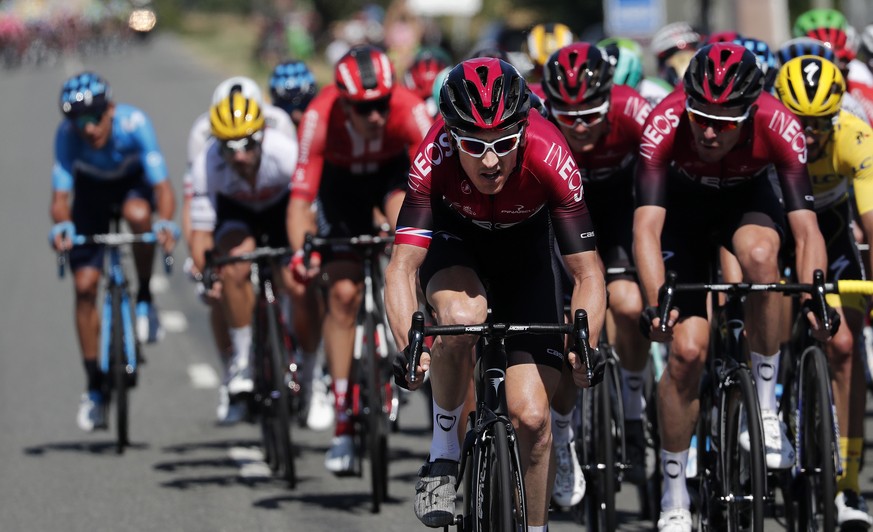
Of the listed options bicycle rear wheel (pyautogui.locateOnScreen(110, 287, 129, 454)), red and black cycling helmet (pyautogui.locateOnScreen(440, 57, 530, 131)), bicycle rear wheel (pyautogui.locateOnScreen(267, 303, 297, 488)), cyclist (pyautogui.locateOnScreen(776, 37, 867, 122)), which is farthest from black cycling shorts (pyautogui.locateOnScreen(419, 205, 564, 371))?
bicycle rear wheel (pyautogui.locateOnScreen(110, 287, 129, 454))

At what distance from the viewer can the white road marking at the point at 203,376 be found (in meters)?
12.8

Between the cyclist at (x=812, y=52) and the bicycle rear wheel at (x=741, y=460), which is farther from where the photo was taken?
the cyclist at (x=812, y=52)

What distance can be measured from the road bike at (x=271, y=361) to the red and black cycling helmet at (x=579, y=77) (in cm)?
217

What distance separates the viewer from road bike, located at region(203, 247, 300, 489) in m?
8.94

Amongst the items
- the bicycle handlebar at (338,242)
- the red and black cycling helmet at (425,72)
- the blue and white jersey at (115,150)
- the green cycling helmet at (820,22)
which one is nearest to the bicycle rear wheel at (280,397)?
the bicycle handlebar at (338,242)

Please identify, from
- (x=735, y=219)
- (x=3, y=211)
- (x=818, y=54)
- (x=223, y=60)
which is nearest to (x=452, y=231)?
(x=735, y=219)

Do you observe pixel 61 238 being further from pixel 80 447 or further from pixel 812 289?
pixel 812 289

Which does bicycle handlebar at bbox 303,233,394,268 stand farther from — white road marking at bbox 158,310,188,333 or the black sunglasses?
white road marking at bbox 158,310,188,333

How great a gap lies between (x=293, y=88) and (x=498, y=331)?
621 cm

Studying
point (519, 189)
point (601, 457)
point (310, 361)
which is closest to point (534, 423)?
point (519, 189)

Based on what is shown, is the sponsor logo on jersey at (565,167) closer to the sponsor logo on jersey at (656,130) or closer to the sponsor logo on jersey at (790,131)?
the sponsor logo on jersey at (656,130)

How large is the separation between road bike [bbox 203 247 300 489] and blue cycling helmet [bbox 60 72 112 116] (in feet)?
4.96

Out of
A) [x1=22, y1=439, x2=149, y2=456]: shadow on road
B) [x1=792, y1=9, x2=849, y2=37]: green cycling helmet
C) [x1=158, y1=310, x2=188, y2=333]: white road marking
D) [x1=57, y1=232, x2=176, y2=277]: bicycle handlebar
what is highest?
[x1=792, y1=9, x2=849, y2=37]: green cycling helmet

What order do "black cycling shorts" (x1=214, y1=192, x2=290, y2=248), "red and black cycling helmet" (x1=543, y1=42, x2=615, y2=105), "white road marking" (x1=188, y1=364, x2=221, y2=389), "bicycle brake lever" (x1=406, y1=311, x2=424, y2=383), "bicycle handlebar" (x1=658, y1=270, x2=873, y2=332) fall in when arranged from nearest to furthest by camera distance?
1. "bicycle brake lever" (x1=406, y1=311, x2=424, y2=383)
2. "bicycle handlebar" (x1=658, y1=270, x2=873, y2=332)
3. "red and black cycling helmet" (x1=543, y1=42, x2=615, y2=105)
4. "black cycling shorts" (x1=214, y1=192, x2=290, y2=248)
5. "white road marking" (x1=188, y1=364, x2=221, y2=389)
